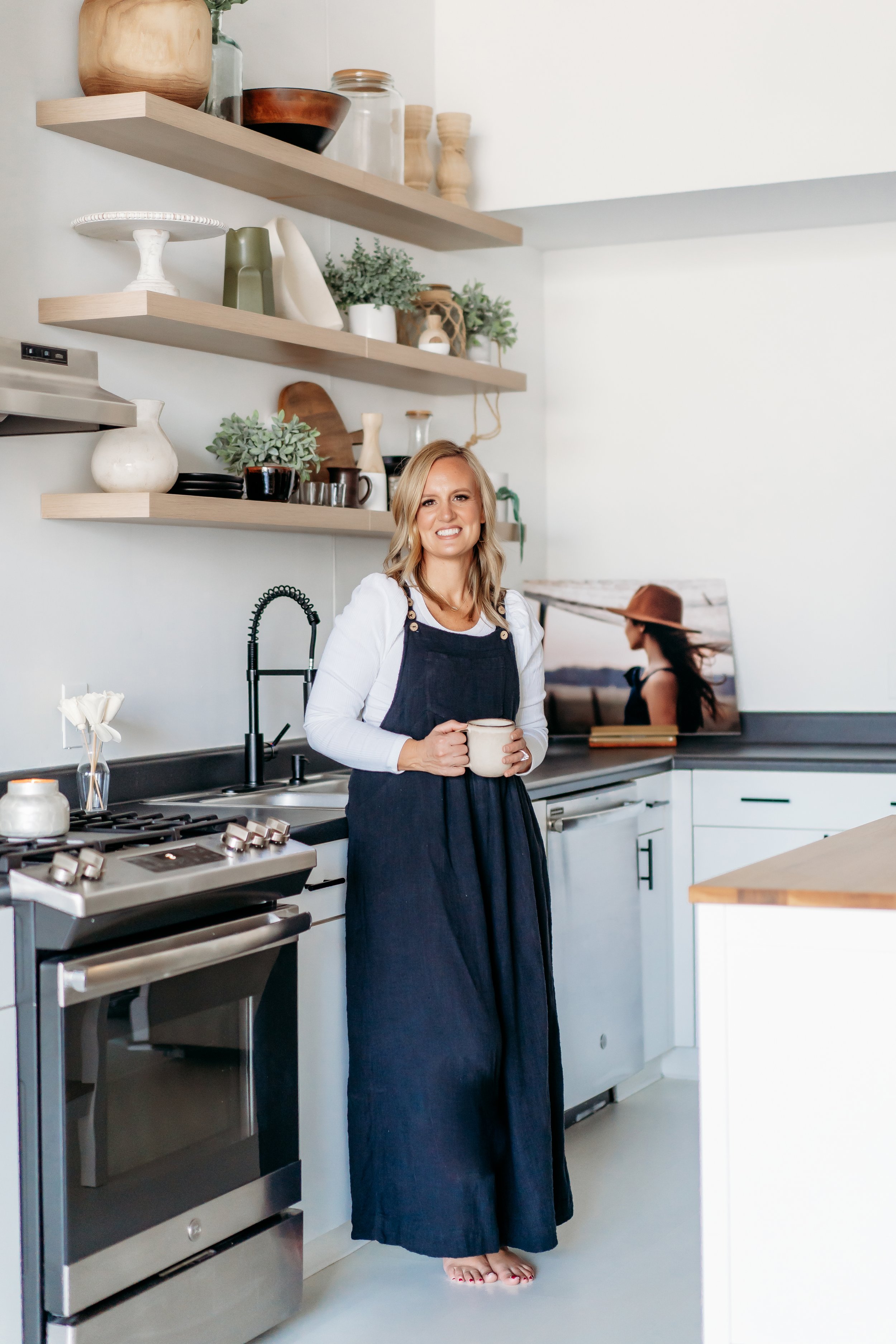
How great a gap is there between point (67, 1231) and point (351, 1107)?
788mm

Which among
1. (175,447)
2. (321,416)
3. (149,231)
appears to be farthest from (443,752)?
(321,416)

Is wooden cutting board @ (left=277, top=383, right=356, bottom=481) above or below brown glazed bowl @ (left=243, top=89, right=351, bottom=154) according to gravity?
below

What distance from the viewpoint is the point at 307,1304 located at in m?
2.60

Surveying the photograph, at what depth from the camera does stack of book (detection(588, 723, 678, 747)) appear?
4223mm

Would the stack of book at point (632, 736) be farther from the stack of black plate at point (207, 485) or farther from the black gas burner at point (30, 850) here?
the black gas burner at point (30, 850)

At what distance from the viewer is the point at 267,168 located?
3.04m

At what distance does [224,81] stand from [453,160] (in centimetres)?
108

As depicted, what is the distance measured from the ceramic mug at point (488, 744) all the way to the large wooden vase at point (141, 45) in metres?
1.37

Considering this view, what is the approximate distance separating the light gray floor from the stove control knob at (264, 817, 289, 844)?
88cm

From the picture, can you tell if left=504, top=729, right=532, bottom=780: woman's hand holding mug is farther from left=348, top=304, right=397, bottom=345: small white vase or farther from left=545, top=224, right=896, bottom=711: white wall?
left=545, top=224, right=896, bottom=711: white wall

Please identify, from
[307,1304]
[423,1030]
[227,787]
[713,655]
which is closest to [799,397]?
[713,655]

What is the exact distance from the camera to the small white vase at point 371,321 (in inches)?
135

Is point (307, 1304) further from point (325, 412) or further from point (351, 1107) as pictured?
point (325, 412)

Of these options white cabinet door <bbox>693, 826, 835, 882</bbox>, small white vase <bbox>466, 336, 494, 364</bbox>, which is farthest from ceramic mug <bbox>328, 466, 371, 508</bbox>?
white cabinet door <bbox>693, 826, 835, 882</bbox>
